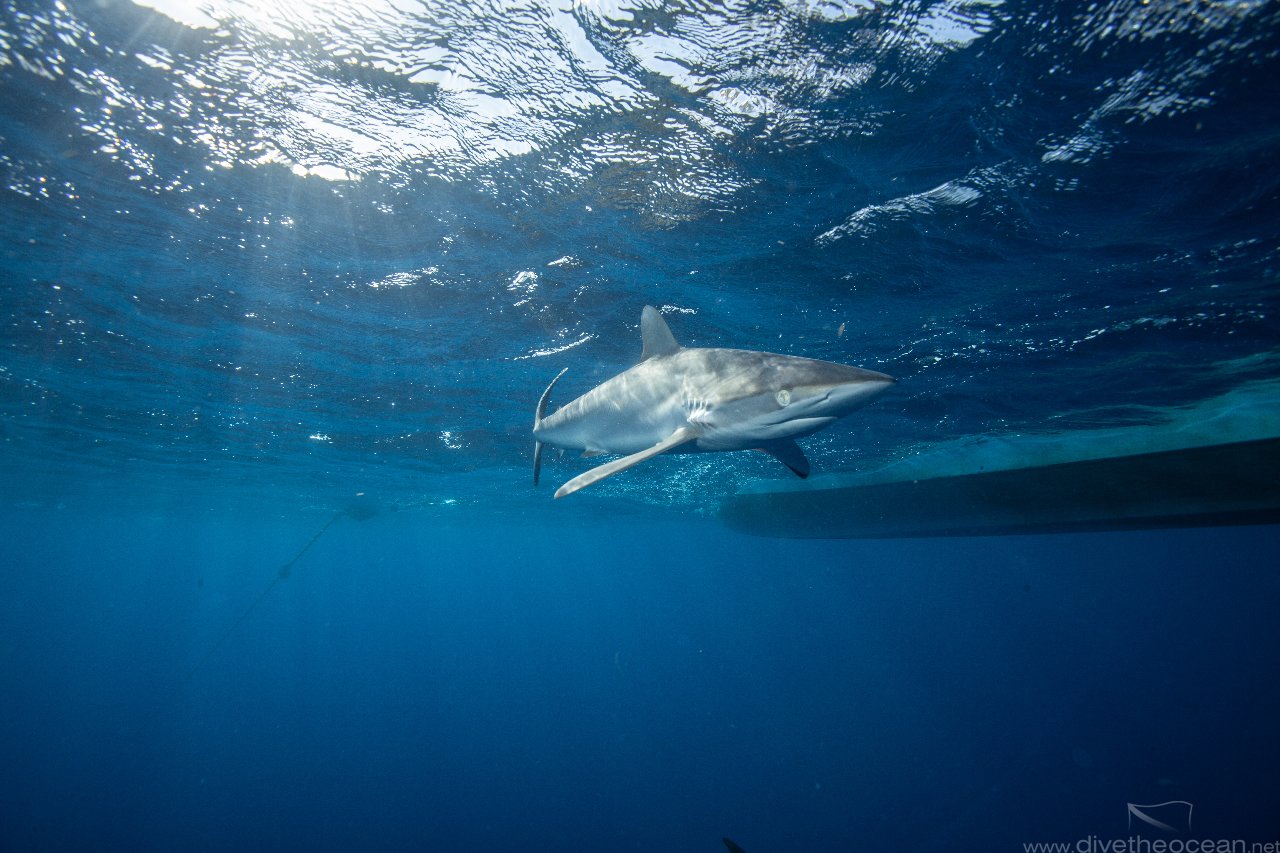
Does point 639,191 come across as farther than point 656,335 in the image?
Yes

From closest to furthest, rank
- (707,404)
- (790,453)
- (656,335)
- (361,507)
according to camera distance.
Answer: (707,404), (790,453), (656,335), (361,507)

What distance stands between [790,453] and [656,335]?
6.03 ft

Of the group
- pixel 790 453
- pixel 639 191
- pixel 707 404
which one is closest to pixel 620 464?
pixel 707 404

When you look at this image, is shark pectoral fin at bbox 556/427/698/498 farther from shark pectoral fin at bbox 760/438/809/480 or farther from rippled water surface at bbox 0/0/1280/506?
rippled water surface at bbox 0/0/1280/506

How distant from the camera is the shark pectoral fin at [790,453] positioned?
4.53 meters

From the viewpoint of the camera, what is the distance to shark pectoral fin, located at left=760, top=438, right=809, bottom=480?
4.53m

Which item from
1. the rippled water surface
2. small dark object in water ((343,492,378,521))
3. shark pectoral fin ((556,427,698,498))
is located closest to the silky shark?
shark pectoral fin ((556,427,698,498))

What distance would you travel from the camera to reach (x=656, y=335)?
5.13 metres

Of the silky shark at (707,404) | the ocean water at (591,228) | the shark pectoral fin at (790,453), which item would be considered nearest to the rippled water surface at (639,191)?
the ocean water at (591,228)

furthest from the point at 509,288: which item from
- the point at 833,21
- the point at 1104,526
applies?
the point at 1104,526

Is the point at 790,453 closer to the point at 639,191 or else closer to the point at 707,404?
the point at 707,404

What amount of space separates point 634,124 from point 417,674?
105308 millimetres

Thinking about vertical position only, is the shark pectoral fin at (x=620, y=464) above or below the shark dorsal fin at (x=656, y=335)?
below

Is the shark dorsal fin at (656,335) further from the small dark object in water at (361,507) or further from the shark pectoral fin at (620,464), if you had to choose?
the small dark object in water at (361,507)
